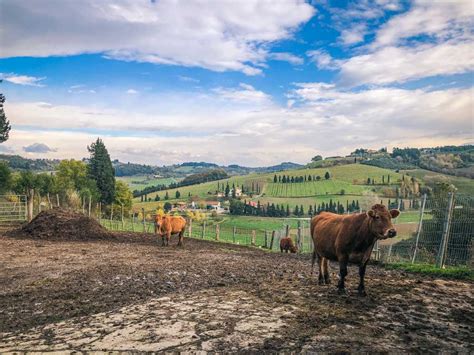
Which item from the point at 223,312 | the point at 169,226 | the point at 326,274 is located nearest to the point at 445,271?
the point at 326,274

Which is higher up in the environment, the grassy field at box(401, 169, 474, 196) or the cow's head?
the grassy field at box(401, 169, 474, 196)

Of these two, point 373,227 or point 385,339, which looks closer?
point 385,339

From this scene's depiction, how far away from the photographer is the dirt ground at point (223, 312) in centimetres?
468

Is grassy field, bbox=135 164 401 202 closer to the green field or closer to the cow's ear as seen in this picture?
the green field

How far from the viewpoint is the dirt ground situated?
4.68 metres

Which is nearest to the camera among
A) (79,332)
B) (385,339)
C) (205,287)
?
(385,339)

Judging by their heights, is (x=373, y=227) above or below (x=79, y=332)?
above

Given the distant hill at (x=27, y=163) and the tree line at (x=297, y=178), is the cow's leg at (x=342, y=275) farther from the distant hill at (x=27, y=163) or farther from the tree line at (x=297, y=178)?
the distant hill at (x=27, y=163)

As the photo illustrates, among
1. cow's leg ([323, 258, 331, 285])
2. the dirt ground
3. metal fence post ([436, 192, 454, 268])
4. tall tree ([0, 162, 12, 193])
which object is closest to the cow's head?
the dirt ground

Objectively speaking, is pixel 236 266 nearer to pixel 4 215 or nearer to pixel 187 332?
pixel 187 332

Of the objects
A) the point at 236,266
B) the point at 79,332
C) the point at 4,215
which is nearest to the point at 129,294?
the point at 79,332

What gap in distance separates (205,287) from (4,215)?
26.4 m

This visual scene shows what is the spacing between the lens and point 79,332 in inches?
204

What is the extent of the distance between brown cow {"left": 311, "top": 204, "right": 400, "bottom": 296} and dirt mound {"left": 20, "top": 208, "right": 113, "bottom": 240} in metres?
15.0
